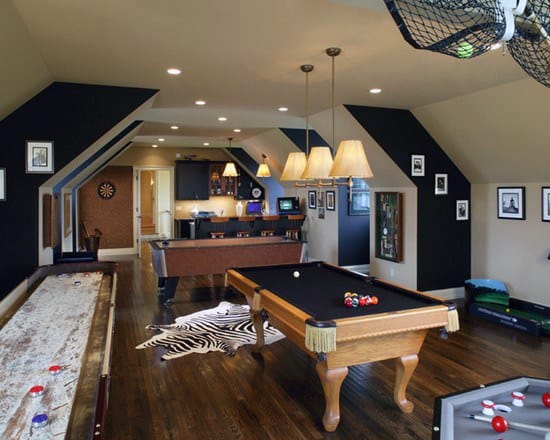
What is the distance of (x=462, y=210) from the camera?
6.34m

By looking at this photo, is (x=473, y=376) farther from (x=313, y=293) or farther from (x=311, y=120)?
(x=311, y=120)

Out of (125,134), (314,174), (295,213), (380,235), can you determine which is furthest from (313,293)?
(295,213)

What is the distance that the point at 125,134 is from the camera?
6.85 metres

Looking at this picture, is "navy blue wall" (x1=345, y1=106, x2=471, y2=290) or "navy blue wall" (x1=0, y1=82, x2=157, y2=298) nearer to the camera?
"navy blue wall" (x1=0, y1=82, x2=157, y2=298)

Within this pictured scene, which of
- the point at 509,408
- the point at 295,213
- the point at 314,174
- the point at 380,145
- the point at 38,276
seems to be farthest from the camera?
the point at 295,213

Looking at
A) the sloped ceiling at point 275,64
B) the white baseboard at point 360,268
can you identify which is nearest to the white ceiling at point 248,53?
the sloped ceiling at point 275,64

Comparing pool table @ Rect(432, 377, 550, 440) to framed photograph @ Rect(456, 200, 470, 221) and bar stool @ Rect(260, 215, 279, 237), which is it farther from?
bar stool @ Rect(260, 215, 279, 237)

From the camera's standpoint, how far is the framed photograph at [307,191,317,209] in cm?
908

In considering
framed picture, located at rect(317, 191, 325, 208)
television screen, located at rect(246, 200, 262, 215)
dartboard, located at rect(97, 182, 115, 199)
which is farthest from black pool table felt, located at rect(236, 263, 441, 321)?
dartboard, located at rect(97, 182, 115, 199)

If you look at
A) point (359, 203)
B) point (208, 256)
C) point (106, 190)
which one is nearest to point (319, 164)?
point (208, 256)

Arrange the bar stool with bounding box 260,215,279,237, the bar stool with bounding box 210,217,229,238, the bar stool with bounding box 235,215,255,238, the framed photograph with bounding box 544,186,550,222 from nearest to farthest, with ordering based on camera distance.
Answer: the framed photograph with bounding box 544,186,550,222 → the bar stool with bounding box 210,217,229,238 → the bar stool with bounding box 235,215,255,238 → the bar stool with bounding box 260,215,279,237

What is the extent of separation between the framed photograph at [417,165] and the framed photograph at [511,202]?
1.06 metres

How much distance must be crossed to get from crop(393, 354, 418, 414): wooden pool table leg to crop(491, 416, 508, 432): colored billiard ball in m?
1.57

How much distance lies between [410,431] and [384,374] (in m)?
0.93
